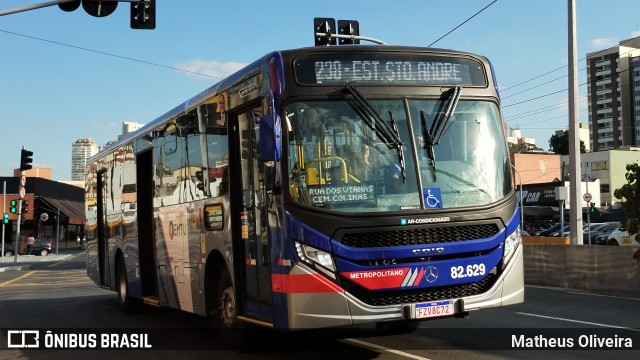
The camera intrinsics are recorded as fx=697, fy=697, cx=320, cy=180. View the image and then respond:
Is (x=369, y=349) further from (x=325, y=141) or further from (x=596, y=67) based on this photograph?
(x=596, y=67)

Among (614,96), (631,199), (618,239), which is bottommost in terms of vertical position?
(618,239)

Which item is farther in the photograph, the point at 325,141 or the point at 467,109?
the point at 467,109

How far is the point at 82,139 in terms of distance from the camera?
18312cm

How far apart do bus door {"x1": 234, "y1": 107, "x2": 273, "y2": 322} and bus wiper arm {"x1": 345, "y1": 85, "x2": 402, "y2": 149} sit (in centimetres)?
111

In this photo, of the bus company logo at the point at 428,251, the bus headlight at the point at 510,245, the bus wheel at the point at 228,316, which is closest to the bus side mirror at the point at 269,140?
the bus company logo at the point at 428,251

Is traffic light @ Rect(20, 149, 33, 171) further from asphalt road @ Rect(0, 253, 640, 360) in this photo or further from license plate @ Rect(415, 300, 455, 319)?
Answer: license plate @ Rect(415, 300, 455, 319)

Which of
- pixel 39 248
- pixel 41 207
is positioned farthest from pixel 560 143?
pixel 39 248

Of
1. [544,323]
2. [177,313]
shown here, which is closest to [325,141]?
[544,323]

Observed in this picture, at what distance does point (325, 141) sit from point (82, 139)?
187 meters

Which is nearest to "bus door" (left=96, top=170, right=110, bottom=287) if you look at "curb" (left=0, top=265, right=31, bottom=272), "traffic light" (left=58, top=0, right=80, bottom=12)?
"traffic light" (left=58, top=0, right=80, bottom=12)

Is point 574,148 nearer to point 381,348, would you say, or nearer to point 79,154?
point 381,348

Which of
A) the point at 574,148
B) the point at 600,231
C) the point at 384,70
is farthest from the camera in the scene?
the point at 600,231

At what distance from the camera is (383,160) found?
6777 millimetres

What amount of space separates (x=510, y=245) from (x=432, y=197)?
1031mm
